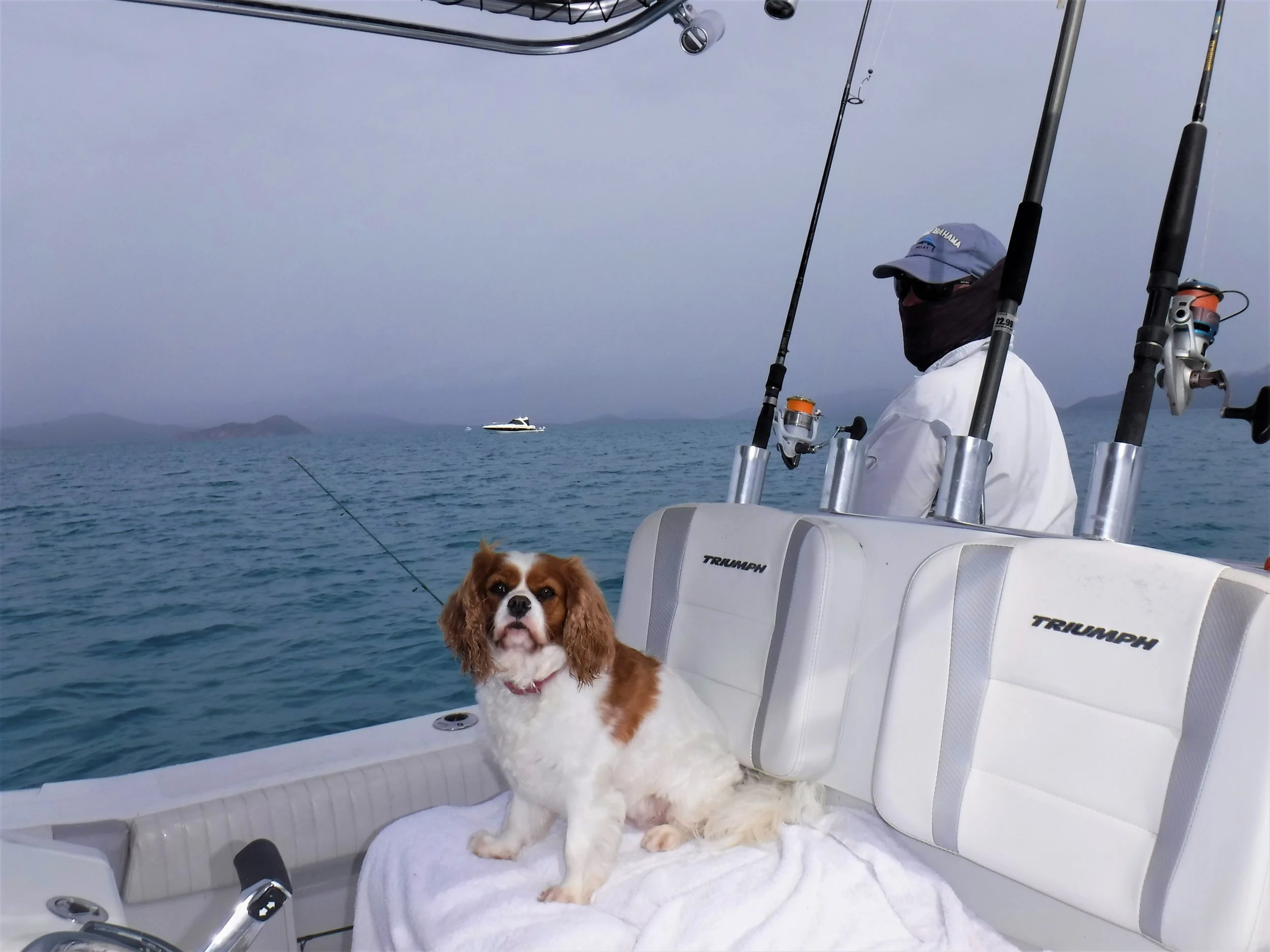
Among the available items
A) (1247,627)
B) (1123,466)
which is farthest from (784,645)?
(1247,627)

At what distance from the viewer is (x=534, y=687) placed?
6.18 feet

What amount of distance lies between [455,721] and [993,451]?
1.60m

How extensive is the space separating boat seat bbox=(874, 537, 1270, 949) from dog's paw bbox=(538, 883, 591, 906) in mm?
570

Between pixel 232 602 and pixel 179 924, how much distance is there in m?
7.07

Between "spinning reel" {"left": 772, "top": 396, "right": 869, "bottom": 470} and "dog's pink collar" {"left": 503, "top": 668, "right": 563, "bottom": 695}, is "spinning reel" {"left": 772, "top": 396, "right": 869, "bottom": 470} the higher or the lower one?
the higher one

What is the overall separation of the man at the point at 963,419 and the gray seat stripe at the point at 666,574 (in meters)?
0.47

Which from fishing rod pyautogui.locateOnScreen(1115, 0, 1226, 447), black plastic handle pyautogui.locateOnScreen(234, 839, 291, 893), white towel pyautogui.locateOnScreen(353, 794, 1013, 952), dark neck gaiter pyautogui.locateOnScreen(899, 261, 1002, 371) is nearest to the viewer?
black plastic handle pyautogui.locateOnScreen(234, 839, 291, 893)

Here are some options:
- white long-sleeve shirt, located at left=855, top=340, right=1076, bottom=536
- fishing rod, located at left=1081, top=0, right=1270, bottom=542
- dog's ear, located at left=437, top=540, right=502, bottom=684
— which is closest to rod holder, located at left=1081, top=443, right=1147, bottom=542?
fishing rod, located at left=1081, top=0, right=1270, bottom=542

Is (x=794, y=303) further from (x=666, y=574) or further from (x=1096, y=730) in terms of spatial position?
(x=1096, y=730)

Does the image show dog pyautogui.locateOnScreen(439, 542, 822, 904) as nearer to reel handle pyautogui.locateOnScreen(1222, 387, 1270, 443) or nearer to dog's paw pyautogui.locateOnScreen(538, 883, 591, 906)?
dog's paw pyautogui.locateOnScreen(538, 883, 591, 906)

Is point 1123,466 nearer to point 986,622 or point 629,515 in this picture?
point 986,622

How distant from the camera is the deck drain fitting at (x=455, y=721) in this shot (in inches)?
96.3

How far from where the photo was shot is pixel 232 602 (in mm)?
8477

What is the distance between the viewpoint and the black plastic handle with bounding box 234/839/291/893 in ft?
3.30
